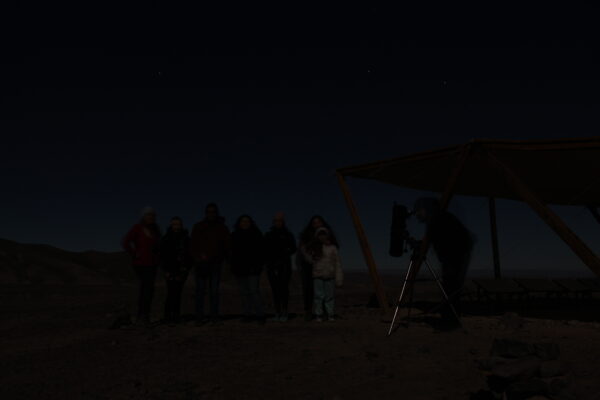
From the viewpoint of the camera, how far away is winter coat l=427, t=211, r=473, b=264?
6.29 metres

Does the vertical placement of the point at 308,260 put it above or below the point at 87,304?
above

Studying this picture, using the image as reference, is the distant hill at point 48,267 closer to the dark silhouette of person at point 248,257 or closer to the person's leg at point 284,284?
the dark silhouette of person at point 248,257

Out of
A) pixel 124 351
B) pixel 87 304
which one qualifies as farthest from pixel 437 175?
pixel 87 304

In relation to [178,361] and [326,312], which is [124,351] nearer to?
[178,361]

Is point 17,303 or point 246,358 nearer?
point 246,358

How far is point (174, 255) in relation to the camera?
710 cm

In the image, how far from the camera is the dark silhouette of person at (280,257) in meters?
7.40

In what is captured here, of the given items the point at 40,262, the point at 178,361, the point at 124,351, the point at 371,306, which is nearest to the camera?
the point at 178,361

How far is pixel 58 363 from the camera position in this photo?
4672 mm

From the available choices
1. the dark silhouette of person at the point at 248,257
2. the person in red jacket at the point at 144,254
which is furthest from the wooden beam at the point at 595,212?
the person in red jacket at the point at 144,254

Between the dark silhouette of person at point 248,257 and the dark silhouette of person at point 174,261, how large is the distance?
2.48 feet

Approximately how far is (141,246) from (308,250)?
269 centimetres

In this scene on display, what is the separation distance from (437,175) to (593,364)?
5400 mm

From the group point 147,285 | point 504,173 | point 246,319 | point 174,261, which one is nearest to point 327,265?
point 246,319
